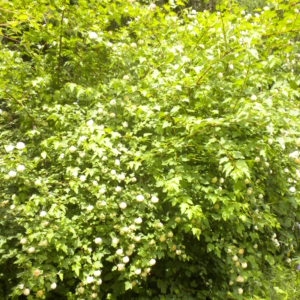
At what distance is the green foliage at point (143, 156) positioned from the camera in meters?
1.96

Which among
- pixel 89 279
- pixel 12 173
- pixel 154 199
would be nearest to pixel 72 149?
pixel 12 173

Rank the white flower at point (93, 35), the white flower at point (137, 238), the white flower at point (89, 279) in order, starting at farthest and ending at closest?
the white flower at point (93, 35) < the white flower at point (137, 238) < the white flower at point (89, 279)

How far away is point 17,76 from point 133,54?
3.63ft

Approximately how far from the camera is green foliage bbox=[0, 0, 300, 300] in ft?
6.43

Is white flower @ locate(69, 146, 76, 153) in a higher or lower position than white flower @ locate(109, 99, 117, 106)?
lower

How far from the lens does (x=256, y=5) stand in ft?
18.8

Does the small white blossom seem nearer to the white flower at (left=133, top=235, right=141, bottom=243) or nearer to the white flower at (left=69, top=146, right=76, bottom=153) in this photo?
the white flower at (left=69, top=146, right=76, bottom=153)

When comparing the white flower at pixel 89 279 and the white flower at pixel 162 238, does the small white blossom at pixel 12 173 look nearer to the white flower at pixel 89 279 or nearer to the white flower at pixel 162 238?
the white flower at pixel 89 279

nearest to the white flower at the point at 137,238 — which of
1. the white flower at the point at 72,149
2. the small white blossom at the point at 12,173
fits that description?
the white flower at the point at 72,149

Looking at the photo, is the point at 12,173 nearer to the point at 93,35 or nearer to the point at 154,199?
the point at 154,199

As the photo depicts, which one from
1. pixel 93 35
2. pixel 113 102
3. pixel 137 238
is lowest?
pixel 137 238

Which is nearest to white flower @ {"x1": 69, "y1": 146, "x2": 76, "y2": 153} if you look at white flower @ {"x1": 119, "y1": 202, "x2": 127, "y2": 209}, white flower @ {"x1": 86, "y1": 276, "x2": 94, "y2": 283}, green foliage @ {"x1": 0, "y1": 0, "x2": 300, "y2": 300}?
Answer: green foliage @ {"x1": 0, "y1": 0, "x2": 300, "y2": 300}

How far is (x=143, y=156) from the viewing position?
2098 mm

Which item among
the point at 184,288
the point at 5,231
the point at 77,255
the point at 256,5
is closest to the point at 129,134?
the point at 77,255
